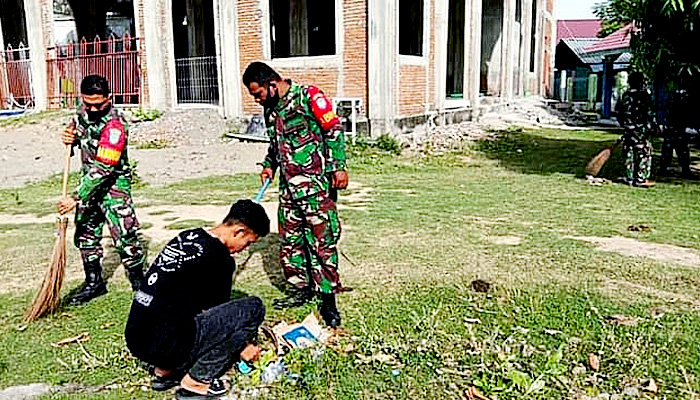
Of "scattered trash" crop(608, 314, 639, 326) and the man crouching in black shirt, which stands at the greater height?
the man crouching in black shirt

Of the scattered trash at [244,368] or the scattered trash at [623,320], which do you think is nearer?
the scattered trash at [244,368]

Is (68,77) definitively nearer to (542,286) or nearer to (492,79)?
(492,79)

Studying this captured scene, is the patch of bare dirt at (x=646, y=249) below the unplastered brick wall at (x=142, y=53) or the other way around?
below

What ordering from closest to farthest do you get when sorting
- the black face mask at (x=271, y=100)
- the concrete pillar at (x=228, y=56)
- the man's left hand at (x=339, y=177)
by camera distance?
the black face mask at (x=271, y=100) → the man's left hand at (x=339, y=177) → the concrete pillar at (x=228, y=56)

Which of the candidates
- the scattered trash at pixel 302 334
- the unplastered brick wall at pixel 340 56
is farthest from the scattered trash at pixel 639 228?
the unplastered brick wall at pixel 340 56

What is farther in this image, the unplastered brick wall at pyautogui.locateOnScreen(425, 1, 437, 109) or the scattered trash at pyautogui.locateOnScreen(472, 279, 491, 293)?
the unplastered brick wall at pyautogui.locateOnScreen(425, 1, 437, 109)

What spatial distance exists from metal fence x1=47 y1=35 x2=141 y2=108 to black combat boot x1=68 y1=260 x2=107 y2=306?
12.9m

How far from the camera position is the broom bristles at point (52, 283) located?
180 inches

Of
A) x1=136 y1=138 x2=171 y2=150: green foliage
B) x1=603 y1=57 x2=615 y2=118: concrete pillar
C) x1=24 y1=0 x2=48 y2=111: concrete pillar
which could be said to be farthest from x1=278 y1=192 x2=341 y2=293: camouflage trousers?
x1=603 y1=57 x2=615 y2=118: concrete pillar

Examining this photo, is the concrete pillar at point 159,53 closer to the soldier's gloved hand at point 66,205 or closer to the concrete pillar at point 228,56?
the concrete pillar at point 228,56

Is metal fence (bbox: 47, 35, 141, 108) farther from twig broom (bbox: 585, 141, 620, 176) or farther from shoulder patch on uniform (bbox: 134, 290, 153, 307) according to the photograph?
shoulder patch on uniform (bbox: 134, 290, 153, 307)

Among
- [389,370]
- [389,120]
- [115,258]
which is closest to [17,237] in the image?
[115,258]

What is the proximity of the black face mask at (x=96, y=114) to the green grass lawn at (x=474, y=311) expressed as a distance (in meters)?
1.35

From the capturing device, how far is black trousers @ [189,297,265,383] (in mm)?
3424
